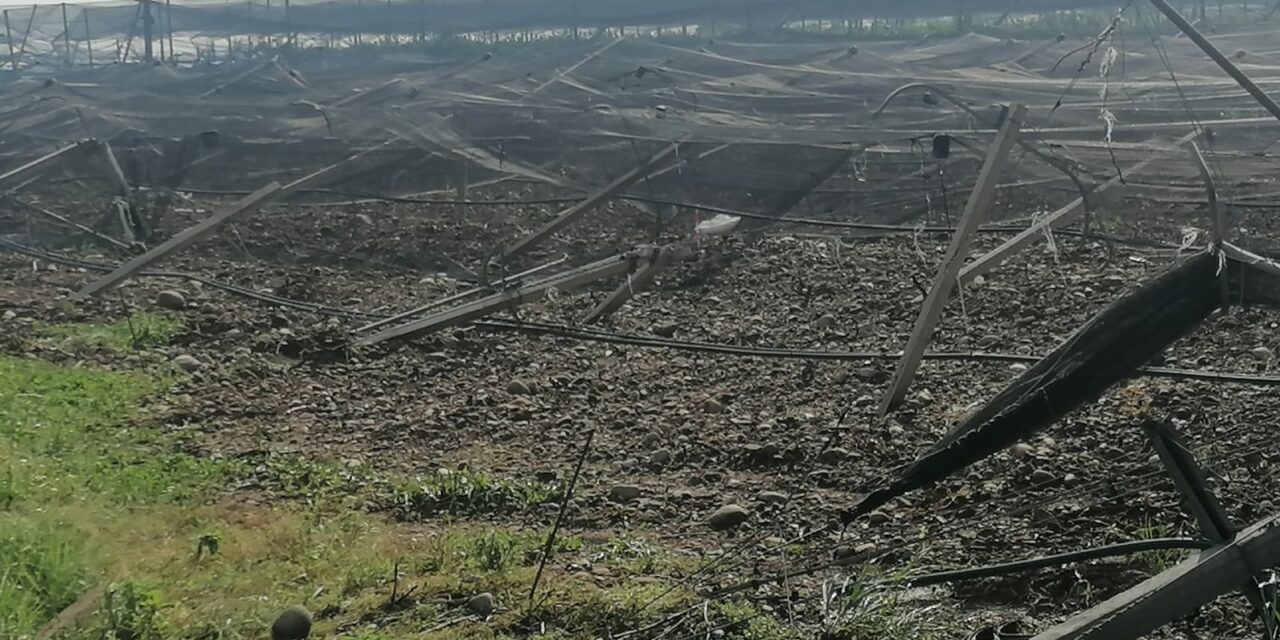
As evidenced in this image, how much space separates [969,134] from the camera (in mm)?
11742

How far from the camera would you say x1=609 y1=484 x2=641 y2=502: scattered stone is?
6195mm

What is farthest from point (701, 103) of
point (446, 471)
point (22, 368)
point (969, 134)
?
point (446, 471)

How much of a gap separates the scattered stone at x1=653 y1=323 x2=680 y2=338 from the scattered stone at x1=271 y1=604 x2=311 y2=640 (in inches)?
211

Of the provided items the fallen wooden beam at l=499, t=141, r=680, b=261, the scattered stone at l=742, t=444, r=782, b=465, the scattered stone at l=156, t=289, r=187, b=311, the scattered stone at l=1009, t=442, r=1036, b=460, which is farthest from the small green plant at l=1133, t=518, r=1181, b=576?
the scattered stone at l=156, t=289, r=187, b=311

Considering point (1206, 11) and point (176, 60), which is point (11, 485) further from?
point (176, 60)

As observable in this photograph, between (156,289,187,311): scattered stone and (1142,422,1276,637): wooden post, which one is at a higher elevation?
(1142,422,1276,637): wooden post

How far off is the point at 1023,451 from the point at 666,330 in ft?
14.4

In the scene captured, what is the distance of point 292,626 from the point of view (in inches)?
185

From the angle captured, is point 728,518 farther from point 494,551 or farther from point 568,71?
point 568,71

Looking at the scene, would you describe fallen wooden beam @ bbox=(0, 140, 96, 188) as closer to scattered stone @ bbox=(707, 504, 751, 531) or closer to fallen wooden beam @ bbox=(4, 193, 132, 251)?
fallen wooden beam @ bbox=(4, 193, 132, 251)

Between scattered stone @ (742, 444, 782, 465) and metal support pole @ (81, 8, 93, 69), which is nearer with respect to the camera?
scattered stone @ (742, 444, 782, 465)

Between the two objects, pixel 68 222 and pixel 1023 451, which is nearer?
pixel 1023 451

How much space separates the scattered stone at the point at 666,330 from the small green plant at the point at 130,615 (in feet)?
17.5

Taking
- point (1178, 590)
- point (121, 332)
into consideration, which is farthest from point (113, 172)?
point (1178, 590)
